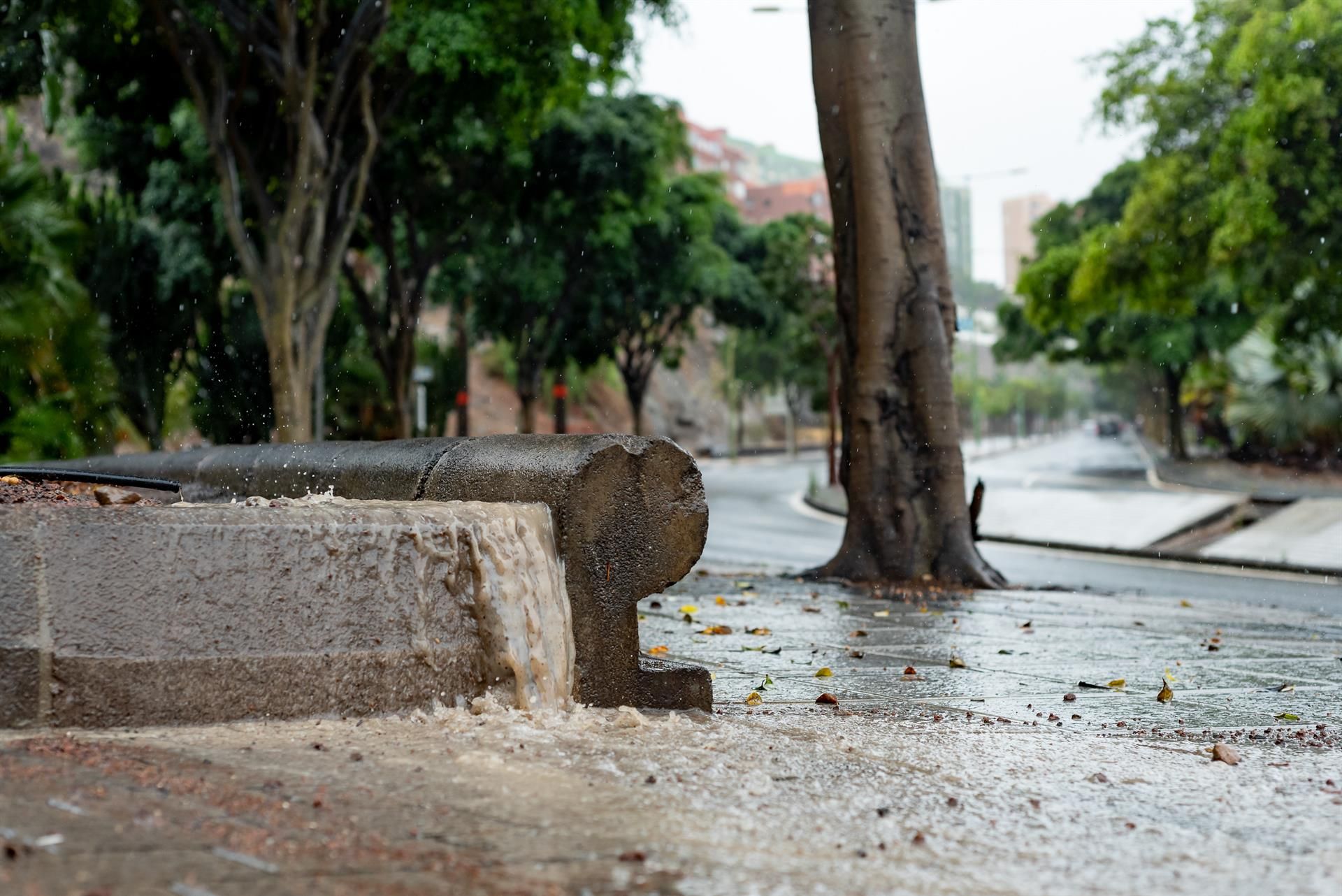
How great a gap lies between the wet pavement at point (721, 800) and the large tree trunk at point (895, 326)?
484 centimetres

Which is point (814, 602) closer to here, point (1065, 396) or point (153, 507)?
point (153, 507)

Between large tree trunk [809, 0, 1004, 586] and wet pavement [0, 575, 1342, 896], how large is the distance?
4.84 m

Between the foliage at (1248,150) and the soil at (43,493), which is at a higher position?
the foliage at (1248,150)

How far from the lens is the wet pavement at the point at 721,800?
2779mm

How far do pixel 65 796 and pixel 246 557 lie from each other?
2.90ft

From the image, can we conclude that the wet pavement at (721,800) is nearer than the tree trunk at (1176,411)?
Yes

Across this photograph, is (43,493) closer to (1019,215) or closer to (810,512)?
(810,512)

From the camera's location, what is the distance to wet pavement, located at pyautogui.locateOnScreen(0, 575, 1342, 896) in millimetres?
2779

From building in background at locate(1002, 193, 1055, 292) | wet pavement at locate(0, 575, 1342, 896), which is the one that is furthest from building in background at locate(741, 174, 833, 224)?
wet pavement at locate(0, 575, 1342, 896)

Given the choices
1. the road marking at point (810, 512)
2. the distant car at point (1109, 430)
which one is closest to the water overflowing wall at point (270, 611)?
the road marking at point (810, 512)

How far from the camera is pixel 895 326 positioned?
10.5m

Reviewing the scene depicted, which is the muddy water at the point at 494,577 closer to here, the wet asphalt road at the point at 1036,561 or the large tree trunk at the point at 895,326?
the large tree trunk at the point at 895,326

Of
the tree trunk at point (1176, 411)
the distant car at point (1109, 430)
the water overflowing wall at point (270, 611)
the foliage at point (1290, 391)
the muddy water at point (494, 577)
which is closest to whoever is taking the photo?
the water overflowing wall at point (270, 611)

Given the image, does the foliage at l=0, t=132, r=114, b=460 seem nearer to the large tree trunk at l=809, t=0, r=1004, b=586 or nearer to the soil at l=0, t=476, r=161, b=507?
the large tree trunk at l=809, t=0, r=1004, b=586
